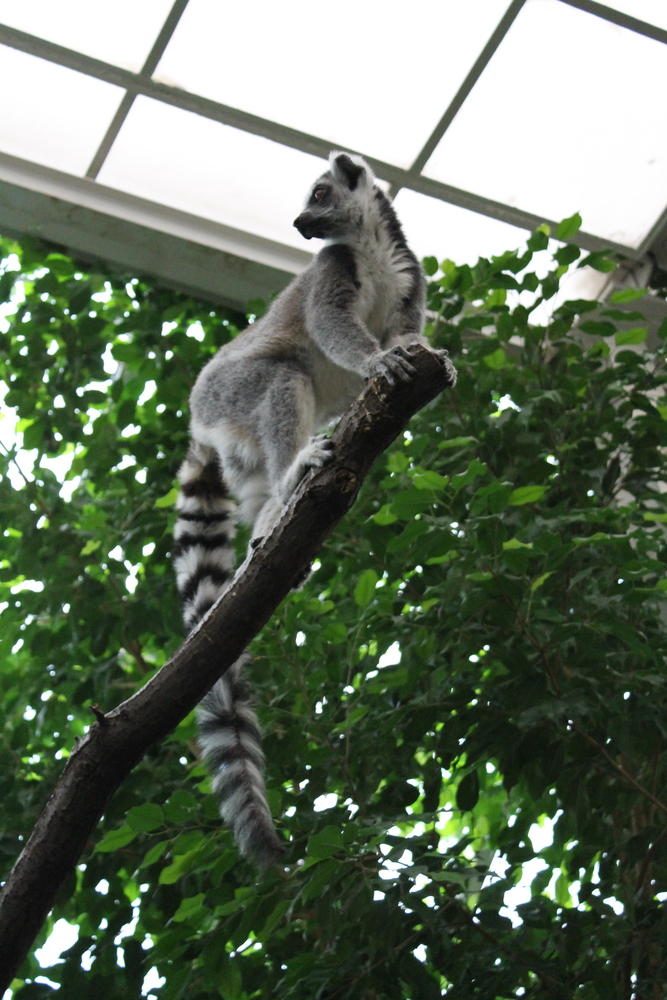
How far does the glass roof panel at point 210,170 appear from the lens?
6723mm

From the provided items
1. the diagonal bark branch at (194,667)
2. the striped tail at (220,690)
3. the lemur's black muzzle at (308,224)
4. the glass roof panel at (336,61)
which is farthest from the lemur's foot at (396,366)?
the glass roof panel at (336,61)

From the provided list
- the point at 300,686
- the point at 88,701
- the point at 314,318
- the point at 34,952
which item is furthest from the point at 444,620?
the point at 34,952

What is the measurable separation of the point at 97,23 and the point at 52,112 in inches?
31.5

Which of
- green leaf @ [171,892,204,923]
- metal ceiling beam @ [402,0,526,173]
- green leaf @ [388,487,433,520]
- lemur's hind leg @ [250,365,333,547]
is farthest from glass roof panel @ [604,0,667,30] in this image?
green leaf @ [171,892,204,923]

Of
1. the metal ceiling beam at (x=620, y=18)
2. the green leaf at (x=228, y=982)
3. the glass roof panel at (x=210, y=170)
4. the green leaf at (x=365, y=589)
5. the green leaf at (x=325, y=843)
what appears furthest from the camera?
the glass roof panel at (x=210, y=170)

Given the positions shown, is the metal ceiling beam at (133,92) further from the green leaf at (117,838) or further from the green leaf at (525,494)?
the green leaf at (117,838)

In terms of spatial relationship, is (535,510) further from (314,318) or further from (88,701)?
(88,701)

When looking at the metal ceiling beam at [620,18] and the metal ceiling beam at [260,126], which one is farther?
the metal ceiling beam at [260,126]

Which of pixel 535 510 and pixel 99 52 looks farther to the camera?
pixel 99 52

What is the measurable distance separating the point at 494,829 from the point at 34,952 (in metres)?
1.94

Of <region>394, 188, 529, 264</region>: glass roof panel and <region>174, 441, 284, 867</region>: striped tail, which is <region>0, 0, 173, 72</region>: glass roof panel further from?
<region>174, 441, 284, 867</region>: striped tail

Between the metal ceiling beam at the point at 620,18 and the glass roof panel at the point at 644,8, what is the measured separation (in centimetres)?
2

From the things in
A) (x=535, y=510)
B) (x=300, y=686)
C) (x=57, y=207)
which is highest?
(x=57, y=207)

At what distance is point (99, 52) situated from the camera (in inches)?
245
